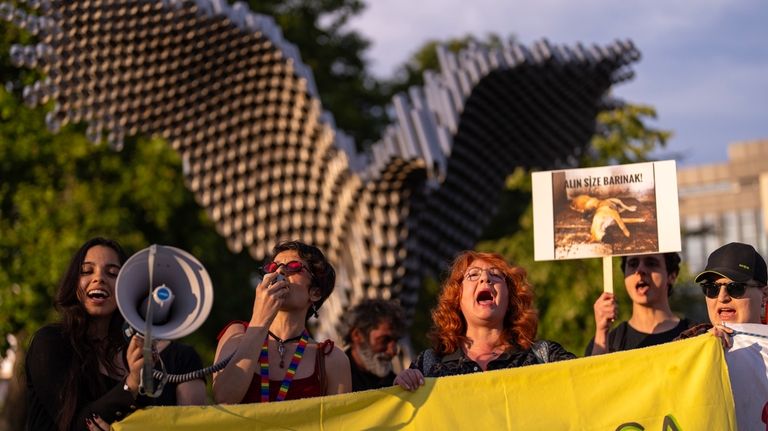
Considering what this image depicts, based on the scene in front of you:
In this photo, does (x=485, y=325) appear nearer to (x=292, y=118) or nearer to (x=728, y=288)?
(x=728, y=288)

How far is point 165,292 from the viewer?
4.17 meters

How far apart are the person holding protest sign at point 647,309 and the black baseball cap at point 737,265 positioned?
0.92 meters

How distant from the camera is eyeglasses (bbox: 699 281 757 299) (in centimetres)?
522

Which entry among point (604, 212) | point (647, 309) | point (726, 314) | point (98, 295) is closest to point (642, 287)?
point (647, 309)

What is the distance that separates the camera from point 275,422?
466 centimetres

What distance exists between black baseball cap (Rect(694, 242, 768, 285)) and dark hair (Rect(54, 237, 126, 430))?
8.43 feet

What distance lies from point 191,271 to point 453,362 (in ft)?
4.16

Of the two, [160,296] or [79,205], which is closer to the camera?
[160,296]

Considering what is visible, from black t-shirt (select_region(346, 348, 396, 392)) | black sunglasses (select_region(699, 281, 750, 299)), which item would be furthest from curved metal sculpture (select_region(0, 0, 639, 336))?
black sunglasses (select_region(699, 281, 750, 299))

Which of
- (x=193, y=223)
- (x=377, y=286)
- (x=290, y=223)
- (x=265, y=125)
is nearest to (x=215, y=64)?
(x=265, y=125)

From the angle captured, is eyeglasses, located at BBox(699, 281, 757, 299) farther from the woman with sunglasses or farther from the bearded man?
the bearded man

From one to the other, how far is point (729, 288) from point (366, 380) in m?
2.27

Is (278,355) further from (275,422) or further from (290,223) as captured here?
(290,223)

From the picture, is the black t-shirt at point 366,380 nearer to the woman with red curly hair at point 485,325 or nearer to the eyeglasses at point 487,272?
the woman with red curly hair at point 485,325
